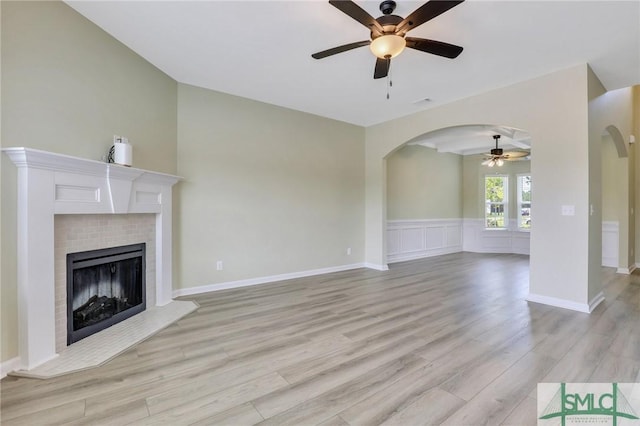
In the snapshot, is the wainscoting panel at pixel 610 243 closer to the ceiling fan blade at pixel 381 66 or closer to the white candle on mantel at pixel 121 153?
the ceiling fan blade at pixel 381 66

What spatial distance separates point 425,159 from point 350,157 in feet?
8.81

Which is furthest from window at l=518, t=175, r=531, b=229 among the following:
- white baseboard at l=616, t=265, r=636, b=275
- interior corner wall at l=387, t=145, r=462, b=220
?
white baseboard at l=616, t=265, r=636, b=275

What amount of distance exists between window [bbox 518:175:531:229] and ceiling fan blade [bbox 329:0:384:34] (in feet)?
24.7

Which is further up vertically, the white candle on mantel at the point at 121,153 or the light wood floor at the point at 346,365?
the white candle on mantel at the point at 121,153

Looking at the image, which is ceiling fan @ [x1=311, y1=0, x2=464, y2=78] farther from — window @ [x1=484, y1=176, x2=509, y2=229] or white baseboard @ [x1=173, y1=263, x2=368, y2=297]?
window @ [x1=484, y1=176, x2=509, y2=229]

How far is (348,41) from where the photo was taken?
2.93 m

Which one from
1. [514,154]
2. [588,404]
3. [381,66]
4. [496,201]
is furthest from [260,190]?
[496,201]

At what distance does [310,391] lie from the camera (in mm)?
1896

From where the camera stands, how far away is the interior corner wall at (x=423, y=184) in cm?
679

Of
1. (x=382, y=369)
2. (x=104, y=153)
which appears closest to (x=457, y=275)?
(x=382, y=369)

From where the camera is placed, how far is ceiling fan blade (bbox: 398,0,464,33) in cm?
191

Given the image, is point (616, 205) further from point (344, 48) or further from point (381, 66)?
point (344, 48)

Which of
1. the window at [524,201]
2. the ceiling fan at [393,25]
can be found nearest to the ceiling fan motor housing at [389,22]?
the ceiling fan at [393,25]

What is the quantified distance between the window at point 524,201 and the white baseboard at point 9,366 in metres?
9.55
